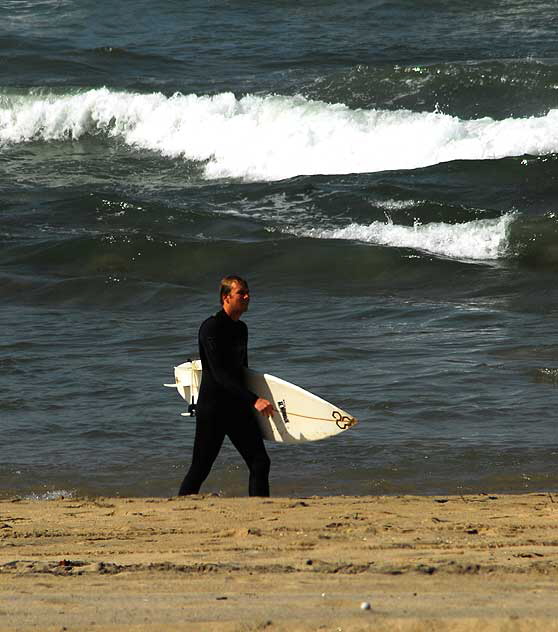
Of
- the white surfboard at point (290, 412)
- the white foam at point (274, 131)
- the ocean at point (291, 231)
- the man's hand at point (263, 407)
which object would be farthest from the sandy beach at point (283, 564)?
the white foam at point (274, 131)

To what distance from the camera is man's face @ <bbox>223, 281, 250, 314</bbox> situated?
6.96 m

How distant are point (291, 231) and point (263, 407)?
374 inches

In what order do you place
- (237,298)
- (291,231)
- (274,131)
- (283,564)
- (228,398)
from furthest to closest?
(274,131), (291,231), (228,398), (237,298), (283,564)

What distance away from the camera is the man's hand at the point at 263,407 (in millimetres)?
6984

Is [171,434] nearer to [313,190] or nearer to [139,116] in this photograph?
[313,190]

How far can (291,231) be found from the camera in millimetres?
16359

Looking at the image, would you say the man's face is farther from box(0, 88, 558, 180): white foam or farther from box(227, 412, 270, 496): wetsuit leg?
box(0, 88, 558, 180): white foam

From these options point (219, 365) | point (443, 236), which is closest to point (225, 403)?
point (219, 365)

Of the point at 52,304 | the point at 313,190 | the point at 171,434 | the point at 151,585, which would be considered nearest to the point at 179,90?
the point at 313,190

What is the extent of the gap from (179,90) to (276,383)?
18.6 meters

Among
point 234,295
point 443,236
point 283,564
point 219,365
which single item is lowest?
point 443,236

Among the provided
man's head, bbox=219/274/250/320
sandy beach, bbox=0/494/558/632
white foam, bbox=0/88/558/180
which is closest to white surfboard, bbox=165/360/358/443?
sandy beach, bbox=0/494/558/632

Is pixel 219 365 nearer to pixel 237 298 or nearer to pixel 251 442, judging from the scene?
pixel 237 298

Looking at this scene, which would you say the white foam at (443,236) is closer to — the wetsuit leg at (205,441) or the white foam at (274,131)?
the white foam at (274,131)
